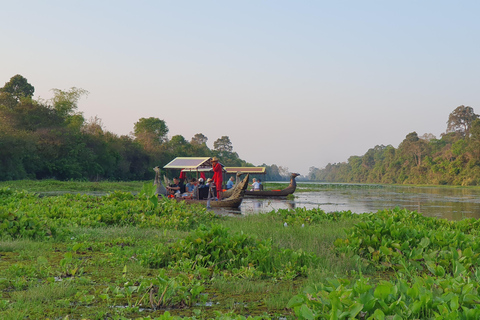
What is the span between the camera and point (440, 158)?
209 feet

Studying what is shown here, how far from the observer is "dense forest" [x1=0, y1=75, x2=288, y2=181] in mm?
31188

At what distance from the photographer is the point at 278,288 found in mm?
4312

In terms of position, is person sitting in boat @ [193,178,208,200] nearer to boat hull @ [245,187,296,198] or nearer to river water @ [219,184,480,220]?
river water @ [219,184,480,220]

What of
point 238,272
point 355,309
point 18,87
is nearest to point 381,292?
point 355,309

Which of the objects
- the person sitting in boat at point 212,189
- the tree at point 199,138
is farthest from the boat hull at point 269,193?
the tree at point 199,138

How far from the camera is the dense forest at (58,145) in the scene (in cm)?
3119

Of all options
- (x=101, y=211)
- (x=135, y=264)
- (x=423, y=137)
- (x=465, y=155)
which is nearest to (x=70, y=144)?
(x=101, y=211)

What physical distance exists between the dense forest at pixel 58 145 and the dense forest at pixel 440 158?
128 ft

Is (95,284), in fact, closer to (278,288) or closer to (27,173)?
(278,288)

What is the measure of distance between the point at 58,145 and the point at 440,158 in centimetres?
5233

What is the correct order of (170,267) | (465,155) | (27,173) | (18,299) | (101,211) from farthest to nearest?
(465,155) → (27,173) → (101,211) → (170,267) → (18,299)

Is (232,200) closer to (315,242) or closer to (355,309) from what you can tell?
(315,242)

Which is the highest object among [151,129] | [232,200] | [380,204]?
[151,129]

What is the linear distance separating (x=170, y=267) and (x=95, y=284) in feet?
3.26
